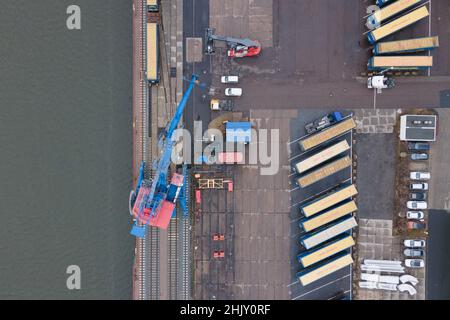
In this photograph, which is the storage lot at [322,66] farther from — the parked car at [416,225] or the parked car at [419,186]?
the parked car at [416,225]

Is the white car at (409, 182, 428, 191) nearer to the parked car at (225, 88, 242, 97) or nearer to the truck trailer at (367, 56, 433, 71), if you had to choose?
the truck trailer at (367, 56, 433, 71)

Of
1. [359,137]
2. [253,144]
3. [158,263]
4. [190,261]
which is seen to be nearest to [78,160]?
[158,263]

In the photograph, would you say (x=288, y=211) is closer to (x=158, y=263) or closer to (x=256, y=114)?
(x=256, y=114)

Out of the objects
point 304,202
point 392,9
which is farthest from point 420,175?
point 392,9

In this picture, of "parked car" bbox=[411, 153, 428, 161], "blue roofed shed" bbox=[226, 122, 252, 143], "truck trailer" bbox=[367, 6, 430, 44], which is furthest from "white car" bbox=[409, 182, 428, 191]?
"blue roofed shed" bbox=[226, 122, 252, 143]
